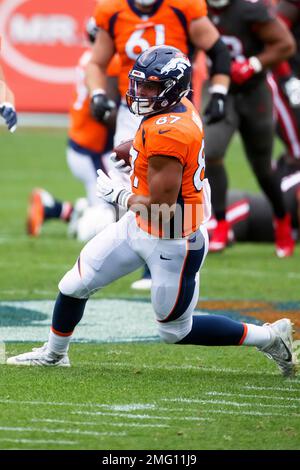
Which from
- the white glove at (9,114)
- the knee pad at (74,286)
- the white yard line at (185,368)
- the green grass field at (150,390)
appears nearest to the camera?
the green grass field at (150,390)

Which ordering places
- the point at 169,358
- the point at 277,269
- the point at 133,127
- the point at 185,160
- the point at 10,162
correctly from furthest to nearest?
the point at 10,162, the point at 277,269, the point at 133,127, the point at 169,358, the point at 185,160

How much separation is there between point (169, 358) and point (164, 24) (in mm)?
2282

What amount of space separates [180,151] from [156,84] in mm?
311

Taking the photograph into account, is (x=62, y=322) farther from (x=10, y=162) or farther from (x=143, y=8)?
(x=10, y=162)

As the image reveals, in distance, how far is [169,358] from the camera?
5168mm

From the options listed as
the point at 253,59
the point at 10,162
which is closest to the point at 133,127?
the point at 253,59

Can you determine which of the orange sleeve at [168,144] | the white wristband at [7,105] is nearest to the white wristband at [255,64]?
the white wristband at [7,105]

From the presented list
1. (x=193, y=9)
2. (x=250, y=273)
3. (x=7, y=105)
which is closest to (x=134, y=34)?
(x=193, y=9)

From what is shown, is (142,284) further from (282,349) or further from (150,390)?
(150,390)

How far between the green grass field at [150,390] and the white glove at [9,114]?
986 millimetres

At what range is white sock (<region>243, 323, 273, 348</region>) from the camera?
15.7ft

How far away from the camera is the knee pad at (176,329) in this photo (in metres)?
4.67

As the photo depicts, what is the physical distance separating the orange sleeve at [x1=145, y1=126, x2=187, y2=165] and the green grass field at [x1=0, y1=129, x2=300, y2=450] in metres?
0.91

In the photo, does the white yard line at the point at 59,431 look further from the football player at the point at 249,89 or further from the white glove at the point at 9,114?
the football player at the point at 249,89
